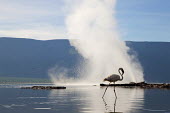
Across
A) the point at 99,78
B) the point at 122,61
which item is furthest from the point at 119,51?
the point at 99,78

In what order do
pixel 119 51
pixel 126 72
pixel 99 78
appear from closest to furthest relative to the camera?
1. pixel 126 72
2. pixel 119 51
3. pixel 99 78

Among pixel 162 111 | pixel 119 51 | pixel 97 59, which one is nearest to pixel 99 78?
pixel 97 59

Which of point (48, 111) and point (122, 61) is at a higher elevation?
point (122, 61)

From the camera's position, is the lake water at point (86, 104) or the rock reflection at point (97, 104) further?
the rock reflection at point (97, 104)

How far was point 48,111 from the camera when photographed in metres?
25.9

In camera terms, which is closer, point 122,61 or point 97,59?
point 122,61

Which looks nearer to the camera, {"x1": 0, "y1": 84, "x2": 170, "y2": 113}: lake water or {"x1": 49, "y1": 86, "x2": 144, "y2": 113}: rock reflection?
{"x1": 0, "y1": 84, "x2": 170, "y2": 113}: lake water

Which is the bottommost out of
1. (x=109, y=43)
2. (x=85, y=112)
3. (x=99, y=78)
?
(x=85, y=112)

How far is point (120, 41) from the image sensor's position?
429ft

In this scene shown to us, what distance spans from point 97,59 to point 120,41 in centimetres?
2441

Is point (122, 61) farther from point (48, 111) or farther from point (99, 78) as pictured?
point (48, 111)

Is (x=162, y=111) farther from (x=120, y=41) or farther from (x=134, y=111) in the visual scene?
(x=120, y=41)

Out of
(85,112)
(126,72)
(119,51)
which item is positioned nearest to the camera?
(85,112)

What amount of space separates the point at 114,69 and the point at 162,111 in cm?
11083
